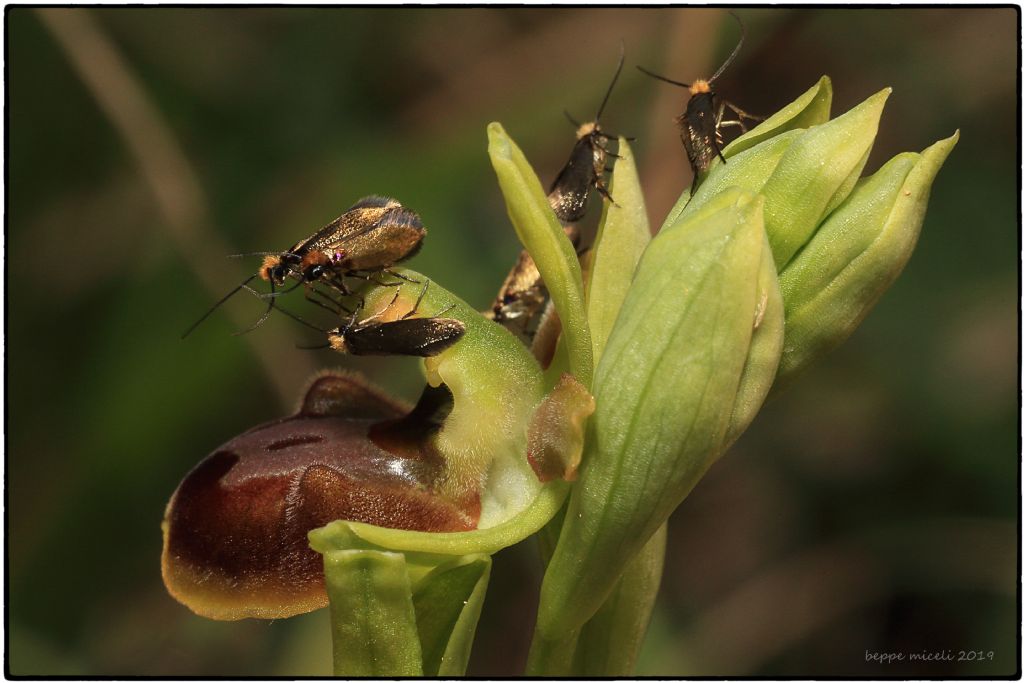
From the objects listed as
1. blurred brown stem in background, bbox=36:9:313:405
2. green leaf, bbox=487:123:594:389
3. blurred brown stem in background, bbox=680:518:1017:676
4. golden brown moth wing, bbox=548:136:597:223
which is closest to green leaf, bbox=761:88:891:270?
green leaf, bbox=487:123:594:389

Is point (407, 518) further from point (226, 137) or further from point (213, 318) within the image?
point (226, 137)

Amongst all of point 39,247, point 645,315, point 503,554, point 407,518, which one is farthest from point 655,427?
point 39,247

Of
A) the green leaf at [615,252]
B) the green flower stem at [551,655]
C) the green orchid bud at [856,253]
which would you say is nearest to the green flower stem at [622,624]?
the green flower stem at [551,655]

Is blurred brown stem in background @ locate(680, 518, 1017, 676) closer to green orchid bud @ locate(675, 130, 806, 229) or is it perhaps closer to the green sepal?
the green sepal

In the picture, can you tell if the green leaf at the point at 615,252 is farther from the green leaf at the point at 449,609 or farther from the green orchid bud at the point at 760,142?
the green leaf at the point at 449,609

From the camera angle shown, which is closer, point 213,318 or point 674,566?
point 213,318

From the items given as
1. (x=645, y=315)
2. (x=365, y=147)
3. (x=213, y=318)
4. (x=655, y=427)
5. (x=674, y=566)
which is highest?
(x=645, y=315)

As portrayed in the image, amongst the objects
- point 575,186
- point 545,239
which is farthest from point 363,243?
point 575,186

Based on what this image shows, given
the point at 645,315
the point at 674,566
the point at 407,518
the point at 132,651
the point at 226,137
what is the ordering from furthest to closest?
the point at 674,566 < the point at 226,137 < the point at 132,651 < the point at 407,518 < the point at 645,315
